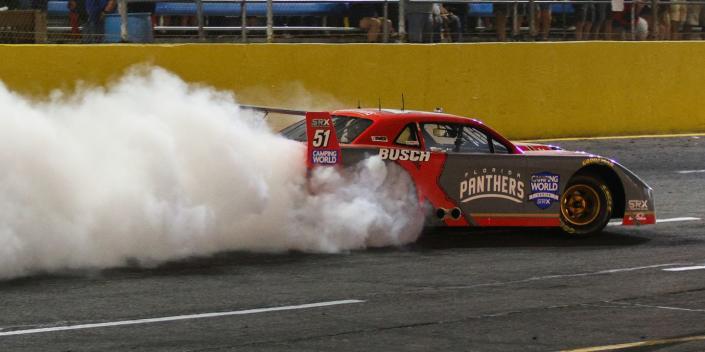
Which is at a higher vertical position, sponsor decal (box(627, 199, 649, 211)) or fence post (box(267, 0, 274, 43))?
fence post (box(267, 0, 274, 43))

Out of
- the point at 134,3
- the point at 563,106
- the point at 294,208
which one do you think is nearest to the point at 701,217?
the point at 294,208

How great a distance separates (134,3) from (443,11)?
4909 millimetres

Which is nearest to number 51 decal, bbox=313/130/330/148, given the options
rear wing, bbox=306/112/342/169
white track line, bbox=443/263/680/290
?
rear wing, bbox=306/112/342/169

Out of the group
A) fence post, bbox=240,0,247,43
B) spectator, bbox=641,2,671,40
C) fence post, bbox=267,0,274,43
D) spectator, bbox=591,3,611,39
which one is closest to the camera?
fence post, bbox=240,0,247,43

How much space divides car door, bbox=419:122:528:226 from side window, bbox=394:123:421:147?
0.09m

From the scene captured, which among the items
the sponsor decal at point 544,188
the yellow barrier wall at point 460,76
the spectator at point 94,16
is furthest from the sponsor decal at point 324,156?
the spectator at point 94,16

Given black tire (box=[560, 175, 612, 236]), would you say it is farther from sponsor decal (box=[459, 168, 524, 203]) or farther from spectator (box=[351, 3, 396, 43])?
spectator (box=[351, 3, 396, 43])

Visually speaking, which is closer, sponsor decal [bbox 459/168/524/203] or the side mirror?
sponsor decal [bbox 459/168/524/203]

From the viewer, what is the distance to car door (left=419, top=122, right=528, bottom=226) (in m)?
11.8

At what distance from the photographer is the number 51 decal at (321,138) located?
36.5 feet

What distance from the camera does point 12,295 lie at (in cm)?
884

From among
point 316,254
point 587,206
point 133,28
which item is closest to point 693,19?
point 133,28

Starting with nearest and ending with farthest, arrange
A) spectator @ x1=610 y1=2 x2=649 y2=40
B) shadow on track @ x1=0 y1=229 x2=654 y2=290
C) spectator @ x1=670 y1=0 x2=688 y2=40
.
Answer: shadow on track @ x1=0 y1=229 x2=654 y2=290
spectator @ x1=610 y1=2 x2=649 y2=40
spectator @ x1=670 y1=0 x2=688 y2=40

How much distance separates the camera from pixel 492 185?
12.0m
